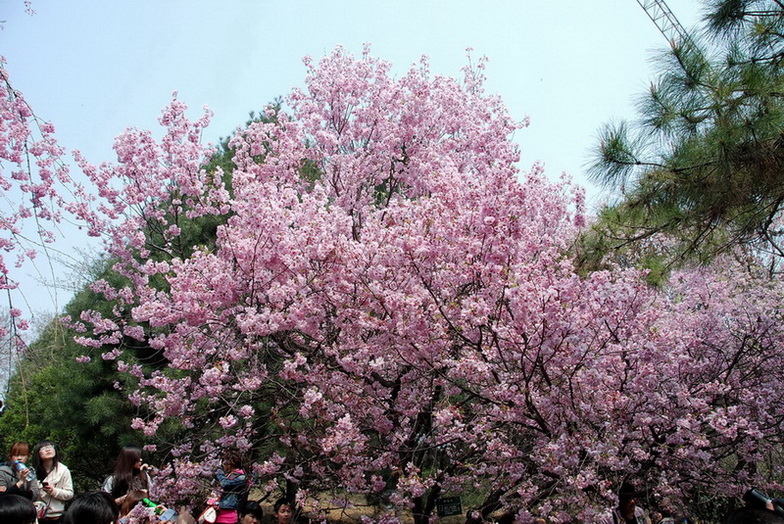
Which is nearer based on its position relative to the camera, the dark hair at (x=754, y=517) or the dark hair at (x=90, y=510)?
the dark hair at (x=754, y=517)

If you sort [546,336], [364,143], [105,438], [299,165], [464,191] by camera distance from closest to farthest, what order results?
[546,336]
[464,191]
[299,165]
[364,143]
[105,438]

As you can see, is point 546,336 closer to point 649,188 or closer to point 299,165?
point 649,188

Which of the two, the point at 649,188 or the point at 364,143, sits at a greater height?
the point at 364,143

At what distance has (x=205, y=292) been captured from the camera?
16.1ft

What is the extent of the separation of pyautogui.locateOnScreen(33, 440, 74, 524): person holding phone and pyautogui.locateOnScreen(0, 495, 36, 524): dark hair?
2340 millimetres

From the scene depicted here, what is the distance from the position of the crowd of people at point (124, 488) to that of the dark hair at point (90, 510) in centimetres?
69

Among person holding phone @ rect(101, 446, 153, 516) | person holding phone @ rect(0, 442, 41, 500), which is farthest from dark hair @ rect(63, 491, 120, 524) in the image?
person holding phone @ rect(0, 442, 41, 500)

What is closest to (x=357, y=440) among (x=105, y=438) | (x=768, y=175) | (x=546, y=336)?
(x=546, y=336)

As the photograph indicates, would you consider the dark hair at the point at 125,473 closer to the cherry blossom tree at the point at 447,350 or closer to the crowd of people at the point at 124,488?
the crowd of people at the point at 124,488

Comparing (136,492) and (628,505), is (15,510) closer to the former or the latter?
(136,492)

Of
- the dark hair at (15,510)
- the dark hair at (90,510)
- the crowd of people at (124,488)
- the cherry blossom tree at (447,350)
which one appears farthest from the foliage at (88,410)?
the dark hair at (15,510)

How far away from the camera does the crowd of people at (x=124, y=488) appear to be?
3781 millimetres

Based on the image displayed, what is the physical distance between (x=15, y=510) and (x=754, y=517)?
2708mm

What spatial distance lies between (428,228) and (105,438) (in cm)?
700
